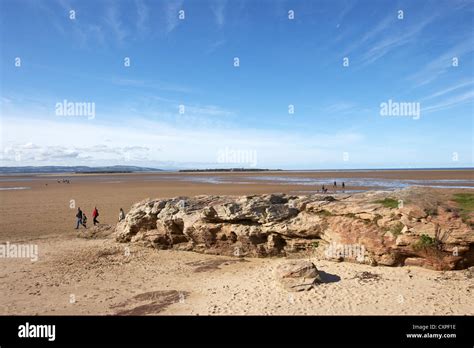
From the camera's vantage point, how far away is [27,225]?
26.4m

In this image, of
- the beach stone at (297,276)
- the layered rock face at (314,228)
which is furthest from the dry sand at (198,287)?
the layered rock face at (314,228)

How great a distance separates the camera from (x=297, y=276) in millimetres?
12062

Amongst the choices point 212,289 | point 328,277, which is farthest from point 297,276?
point 212,289

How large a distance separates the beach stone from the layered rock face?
282 centimetres

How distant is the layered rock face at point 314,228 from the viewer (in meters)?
12.5

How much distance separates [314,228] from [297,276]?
401cm

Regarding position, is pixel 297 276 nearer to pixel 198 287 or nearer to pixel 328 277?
pixel 328 277

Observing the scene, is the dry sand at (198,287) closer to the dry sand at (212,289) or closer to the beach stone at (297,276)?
the dry sand at (212,289)

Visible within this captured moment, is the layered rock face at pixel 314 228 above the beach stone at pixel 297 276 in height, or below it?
above

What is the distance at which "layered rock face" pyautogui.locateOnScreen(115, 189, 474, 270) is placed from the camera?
12.5 m

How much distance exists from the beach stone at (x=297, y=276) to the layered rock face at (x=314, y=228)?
9.26 ft

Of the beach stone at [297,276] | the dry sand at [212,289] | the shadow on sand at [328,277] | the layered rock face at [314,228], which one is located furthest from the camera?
the layered rock face at [314,228]

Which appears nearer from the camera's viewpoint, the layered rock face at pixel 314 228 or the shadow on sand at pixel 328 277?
the shadow on sand at pixel 328 277
